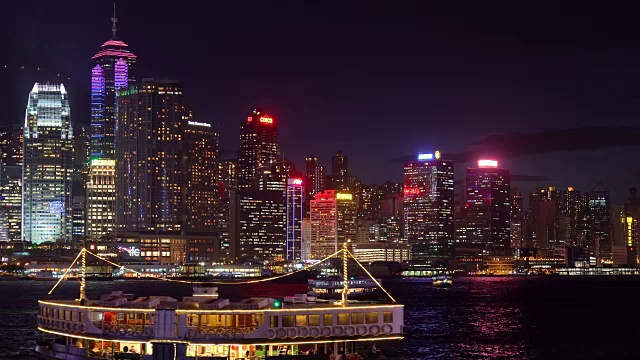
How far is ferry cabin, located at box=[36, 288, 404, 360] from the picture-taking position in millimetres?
50062

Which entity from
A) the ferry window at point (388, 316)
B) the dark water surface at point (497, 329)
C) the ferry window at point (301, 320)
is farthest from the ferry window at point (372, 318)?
the dark water surface at point (497, 329)

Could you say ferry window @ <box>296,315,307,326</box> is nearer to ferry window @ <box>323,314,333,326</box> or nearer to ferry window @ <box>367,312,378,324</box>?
ferry window @ <box>323,314,333,326</box>

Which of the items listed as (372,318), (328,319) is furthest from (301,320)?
(372,318)

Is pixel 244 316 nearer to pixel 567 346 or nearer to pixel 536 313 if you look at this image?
pixel 567 346

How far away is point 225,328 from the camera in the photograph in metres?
50.2

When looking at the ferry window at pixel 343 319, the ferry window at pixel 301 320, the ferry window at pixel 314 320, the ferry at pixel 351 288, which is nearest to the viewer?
the ferry window at pixel 301 320

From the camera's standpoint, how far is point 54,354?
2168 inches

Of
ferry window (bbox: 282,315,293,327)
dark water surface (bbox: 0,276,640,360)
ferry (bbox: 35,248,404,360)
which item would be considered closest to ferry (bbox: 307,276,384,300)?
dark water surface (bbox: 0,276,640,360)

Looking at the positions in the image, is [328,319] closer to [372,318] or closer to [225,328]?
[372,318]

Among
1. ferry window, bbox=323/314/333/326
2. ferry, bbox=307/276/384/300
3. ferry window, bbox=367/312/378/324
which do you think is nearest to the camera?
ferry window, bbox=323/314/333/326

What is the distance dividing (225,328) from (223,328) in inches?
4.0

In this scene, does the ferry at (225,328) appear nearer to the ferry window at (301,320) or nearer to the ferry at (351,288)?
the ferry window at (301,320)

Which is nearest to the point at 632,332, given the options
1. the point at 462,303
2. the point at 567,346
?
the point at 567,346

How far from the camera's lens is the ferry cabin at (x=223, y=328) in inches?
1971
